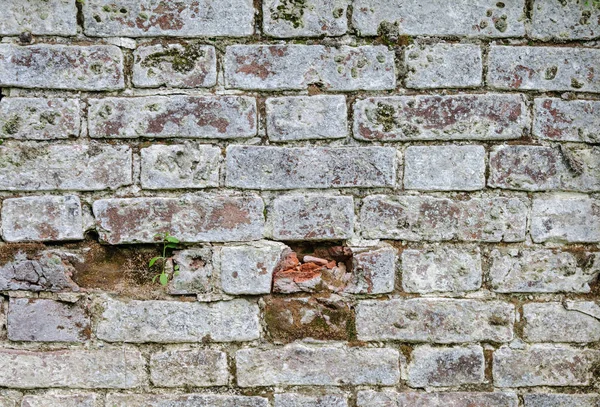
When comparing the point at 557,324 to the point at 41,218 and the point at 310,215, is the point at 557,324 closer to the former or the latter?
the point at 310,215

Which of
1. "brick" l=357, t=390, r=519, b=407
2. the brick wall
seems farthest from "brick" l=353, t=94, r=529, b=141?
"brick" l=357, t=390, r=519, b=407

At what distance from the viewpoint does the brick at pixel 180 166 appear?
1661 mm

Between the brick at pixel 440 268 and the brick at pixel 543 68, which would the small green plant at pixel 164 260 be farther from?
the brick at pixel 543 68

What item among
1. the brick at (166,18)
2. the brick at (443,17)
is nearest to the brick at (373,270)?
the brick at (443,17)

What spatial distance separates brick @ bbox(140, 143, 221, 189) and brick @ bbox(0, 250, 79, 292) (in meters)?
0.36

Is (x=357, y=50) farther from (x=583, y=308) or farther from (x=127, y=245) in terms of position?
(x=583, y=308)

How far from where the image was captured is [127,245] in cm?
169

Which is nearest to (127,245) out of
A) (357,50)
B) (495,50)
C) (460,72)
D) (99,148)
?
(99,148)

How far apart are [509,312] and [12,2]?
1.77 meters

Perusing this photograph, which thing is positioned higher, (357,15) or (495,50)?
(357,15)

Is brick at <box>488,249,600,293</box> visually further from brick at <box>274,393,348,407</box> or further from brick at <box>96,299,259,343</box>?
brick at <box>96,299,259,343</box>

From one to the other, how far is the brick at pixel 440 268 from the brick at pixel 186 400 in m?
0.59

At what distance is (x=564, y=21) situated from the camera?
169 centimetres

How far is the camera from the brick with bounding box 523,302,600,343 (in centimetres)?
171
